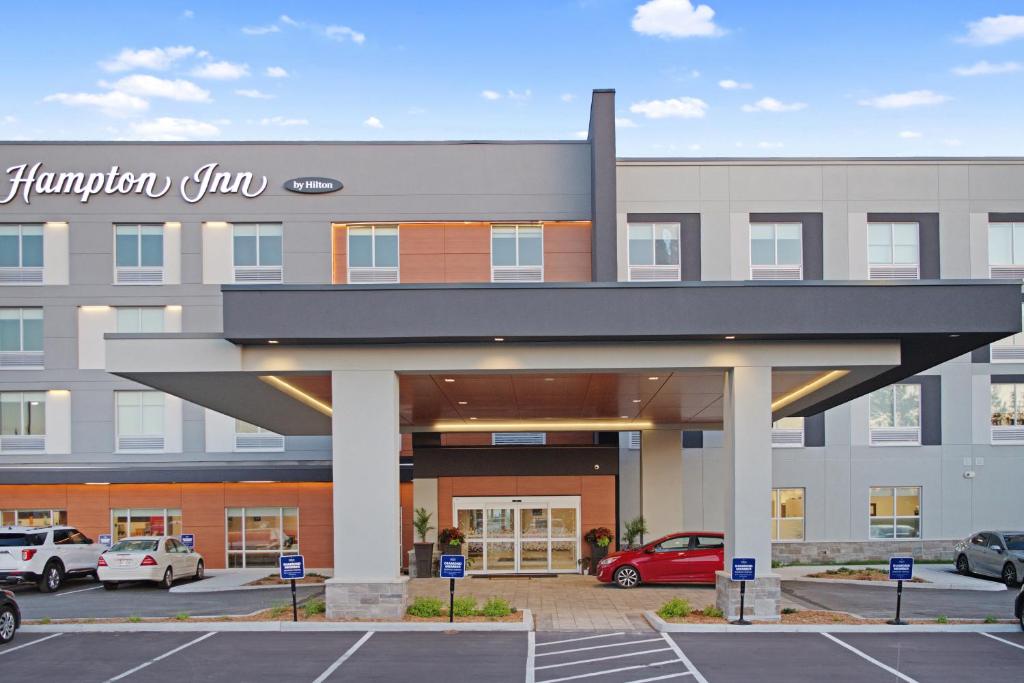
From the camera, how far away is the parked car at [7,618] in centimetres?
1504

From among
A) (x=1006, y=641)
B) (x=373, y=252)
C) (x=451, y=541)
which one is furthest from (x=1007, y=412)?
(x=373, y=252)

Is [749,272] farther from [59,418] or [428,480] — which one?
[59,418]

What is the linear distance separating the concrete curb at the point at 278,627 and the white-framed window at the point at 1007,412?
21.8 metres

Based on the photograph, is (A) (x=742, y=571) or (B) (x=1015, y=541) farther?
(B) (x=1015, y=541)

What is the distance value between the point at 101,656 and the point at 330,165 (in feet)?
67.8

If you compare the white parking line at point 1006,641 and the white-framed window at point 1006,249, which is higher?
the white-framed window at point 1006,249

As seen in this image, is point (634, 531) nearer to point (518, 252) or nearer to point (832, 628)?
point (518, 252)

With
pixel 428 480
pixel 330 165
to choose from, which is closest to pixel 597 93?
pixel 330 165

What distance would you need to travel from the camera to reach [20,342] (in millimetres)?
31203

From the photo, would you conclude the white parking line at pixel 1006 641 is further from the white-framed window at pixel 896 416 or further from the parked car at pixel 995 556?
the white-framed window at pixel 896 416

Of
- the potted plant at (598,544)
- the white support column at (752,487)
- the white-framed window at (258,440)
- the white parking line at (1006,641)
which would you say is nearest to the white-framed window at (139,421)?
the white-framed window at (258,440)

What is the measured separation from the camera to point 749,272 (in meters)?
31.3

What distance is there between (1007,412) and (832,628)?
767 inches

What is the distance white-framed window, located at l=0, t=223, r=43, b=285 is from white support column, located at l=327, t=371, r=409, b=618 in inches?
780
